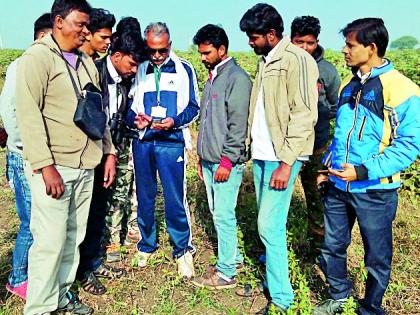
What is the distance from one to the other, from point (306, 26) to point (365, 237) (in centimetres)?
188

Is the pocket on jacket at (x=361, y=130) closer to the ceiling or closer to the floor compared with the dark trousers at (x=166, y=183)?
closer to the ceiling

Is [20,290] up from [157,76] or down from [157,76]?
down

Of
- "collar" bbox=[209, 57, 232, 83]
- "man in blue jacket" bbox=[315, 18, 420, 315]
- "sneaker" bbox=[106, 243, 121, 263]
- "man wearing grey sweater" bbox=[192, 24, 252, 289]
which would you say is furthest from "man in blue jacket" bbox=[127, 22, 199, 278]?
"man in blue jacket" bbox=[315, 18, 420, 315]

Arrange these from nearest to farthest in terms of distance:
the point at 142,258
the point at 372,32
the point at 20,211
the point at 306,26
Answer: the point at 372,32 → the point at 20,211 → the point at 306,26 → the point at 142,258

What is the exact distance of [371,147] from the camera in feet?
8.99

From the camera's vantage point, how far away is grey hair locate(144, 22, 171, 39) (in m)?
3.49

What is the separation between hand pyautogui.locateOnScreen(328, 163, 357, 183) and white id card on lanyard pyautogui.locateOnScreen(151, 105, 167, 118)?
1559 millimetres

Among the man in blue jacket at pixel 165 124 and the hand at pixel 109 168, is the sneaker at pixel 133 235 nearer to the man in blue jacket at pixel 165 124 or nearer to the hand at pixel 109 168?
the man in blue jacket at pixel 165 124

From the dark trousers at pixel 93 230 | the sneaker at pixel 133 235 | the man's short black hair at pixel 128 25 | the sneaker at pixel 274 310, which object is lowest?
the sneaker at pixel 133 235

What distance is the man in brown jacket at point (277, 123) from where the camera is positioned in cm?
288

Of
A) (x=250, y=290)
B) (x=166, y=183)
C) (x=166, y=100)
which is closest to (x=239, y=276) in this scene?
(x=250, y=290)

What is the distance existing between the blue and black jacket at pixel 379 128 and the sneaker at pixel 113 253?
2272 mm

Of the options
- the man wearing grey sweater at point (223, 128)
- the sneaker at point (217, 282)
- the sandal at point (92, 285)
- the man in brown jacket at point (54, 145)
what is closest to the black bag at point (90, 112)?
the man in brown jacket at point (54, 145)

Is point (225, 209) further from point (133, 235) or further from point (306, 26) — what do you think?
point (306, 26)
